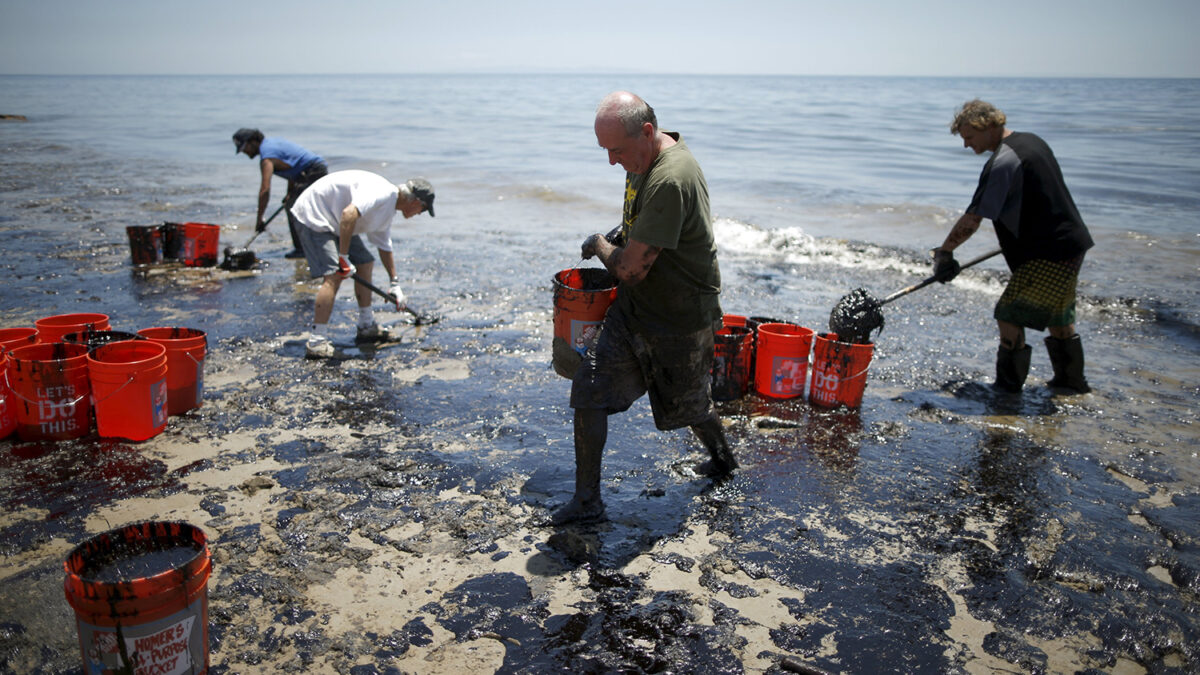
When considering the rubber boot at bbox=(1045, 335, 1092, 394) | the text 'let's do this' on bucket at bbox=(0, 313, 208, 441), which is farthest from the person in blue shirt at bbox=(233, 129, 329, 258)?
the rubber boot at bbox=(1045, 335, 1092, 394)

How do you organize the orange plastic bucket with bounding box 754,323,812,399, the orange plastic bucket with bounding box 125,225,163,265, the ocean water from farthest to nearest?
the orange plastic bucket with bounding box 125,225,163,265 → the ocean water → the orange plastic bucket with bounding box 754,323,812,399

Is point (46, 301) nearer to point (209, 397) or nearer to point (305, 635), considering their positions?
point (209, 397)

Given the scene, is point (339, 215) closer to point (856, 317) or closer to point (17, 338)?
point (17, 338)

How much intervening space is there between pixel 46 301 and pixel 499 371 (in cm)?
526

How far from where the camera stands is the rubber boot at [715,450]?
450 cm

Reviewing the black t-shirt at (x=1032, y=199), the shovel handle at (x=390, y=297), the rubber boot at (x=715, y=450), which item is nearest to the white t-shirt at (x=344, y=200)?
the shovel handle at (x=390, y=297)

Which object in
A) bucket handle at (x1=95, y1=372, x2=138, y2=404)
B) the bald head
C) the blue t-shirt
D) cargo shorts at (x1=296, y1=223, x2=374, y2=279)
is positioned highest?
the bald head

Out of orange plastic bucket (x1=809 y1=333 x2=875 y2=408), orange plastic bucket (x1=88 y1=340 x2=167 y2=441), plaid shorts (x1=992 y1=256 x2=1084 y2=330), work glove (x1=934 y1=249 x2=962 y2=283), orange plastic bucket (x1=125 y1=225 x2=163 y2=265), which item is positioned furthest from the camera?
orange plastic bucket (x1=125 y1=225 x2=163 y2=265)

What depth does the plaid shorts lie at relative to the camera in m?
5.99

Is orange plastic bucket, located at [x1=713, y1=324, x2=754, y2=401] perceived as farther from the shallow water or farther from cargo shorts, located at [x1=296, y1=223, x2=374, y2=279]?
cargo shorts, located at [x1=296, y1=223, x2=374, y2=279]

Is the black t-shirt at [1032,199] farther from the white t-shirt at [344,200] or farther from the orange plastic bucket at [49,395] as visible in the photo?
the orange plastic bucket at [49,395]

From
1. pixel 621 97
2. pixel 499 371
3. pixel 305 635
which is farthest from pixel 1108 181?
pixel 305 635

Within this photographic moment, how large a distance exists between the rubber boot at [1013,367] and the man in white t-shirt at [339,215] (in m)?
5.02

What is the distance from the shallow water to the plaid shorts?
2.30 ft
